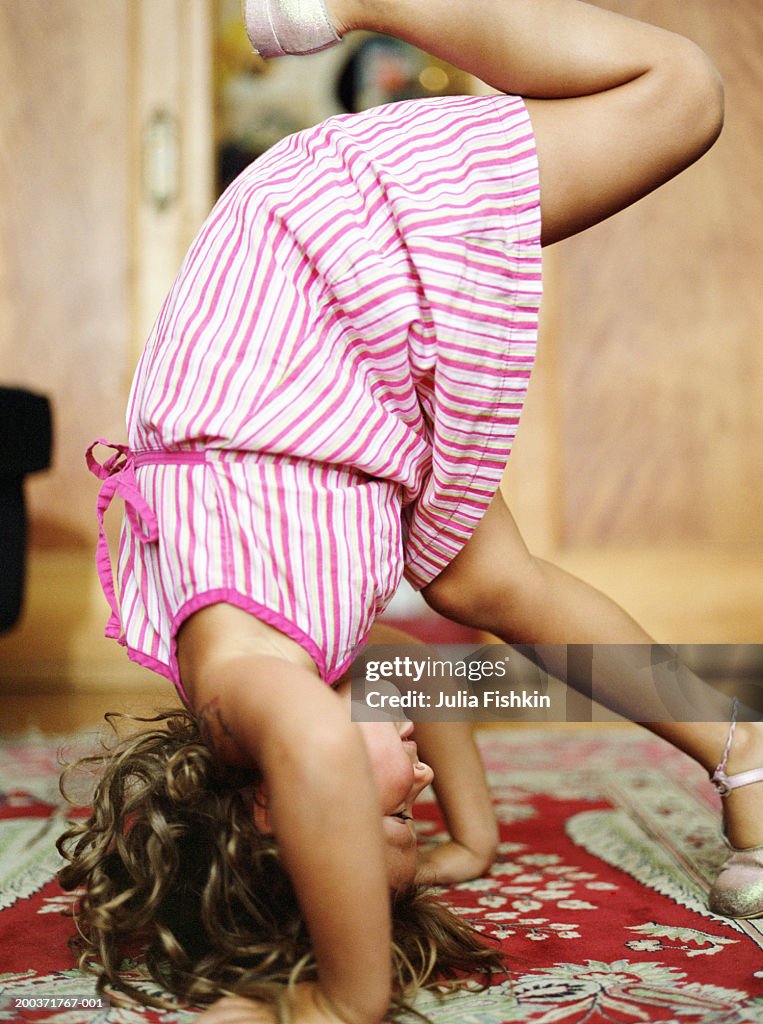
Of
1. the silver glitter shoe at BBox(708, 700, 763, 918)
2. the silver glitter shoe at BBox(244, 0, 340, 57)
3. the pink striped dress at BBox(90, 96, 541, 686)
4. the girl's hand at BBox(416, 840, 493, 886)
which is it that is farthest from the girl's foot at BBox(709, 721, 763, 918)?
the silver glitter shoe at BBox(244, 0, 340, 57)

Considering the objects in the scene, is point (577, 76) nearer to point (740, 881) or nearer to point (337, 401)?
point (337, 401)

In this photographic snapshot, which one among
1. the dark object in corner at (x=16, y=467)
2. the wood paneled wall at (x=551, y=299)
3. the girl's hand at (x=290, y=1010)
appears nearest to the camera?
the girl's hand at (x=290, y=1010)

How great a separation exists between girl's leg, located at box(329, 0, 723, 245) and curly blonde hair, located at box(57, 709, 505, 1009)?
45cm

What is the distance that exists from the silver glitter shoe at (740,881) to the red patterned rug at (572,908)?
0.05 ft

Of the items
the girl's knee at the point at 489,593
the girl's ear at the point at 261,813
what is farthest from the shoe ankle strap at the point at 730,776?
the girl's ear at the point at 261,813

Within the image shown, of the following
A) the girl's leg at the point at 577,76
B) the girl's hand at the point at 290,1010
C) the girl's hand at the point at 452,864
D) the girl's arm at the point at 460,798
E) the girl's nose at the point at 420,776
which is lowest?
the girl's hand at the point at 452,864

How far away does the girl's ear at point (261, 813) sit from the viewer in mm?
620

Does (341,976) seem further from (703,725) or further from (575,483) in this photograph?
(575,483)

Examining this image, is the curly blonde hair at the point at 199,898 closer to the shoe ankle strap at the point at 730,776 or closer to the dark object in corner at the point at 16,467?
the shoe ankle strap at the point at 730,776

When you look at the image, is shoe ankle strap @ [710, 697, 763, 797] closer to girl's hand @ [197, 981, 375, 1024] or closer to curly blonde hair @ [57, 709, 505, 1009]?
curly blonde hair @ [57, 709, 505, 1009]

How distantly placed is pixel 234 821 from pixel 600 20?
595 millimetres

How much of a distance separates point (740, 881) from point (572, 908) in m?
0.12
